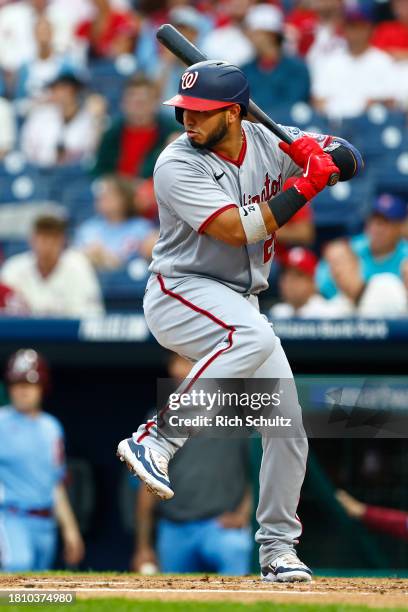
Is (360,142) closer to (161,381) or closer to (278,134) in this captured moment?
(161,381)

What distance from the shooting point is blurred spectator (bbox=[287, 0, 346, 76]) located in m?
10.6

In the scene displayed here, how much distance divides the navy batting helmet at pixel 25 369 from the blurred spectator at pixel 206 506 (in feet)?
2.56

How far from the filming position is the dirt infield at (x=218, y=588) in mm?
4352

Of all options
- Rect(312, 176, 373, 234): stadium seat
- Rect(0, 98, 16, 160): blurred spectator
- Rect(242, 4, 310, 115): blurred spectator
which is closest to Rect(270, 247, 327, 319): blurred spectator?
Rect(312, 176, 373, 234): stadium seat

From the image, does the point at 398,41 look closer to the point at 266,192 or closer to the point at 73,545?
the point at 73,545

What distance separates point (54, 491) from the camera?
8.03 metres

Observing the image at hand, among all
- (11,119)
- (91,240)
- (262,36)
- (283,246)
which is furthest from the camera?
(11,119)

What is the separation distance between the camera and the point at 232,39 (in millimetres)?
11164

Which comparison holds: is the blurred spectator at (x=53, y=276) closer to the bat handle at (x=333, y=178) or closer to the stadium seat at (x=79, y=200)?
the stadium seat at (x=79, y=200)

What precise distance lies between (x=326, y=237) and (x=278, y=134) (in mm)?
4299

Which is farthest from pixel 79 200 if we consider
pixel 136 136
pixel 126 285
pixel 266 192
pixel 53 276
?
pixel 266 192

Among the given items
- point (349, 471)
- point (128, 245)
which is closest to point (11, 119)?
point (128, 245)

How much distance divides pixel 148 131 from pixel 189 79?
5.42 metres

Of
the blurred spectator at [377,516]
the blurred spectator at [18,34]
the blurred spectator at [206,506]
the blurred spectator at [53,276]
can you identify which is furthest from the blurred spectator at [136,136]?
the blurred spectator at [377,516]
